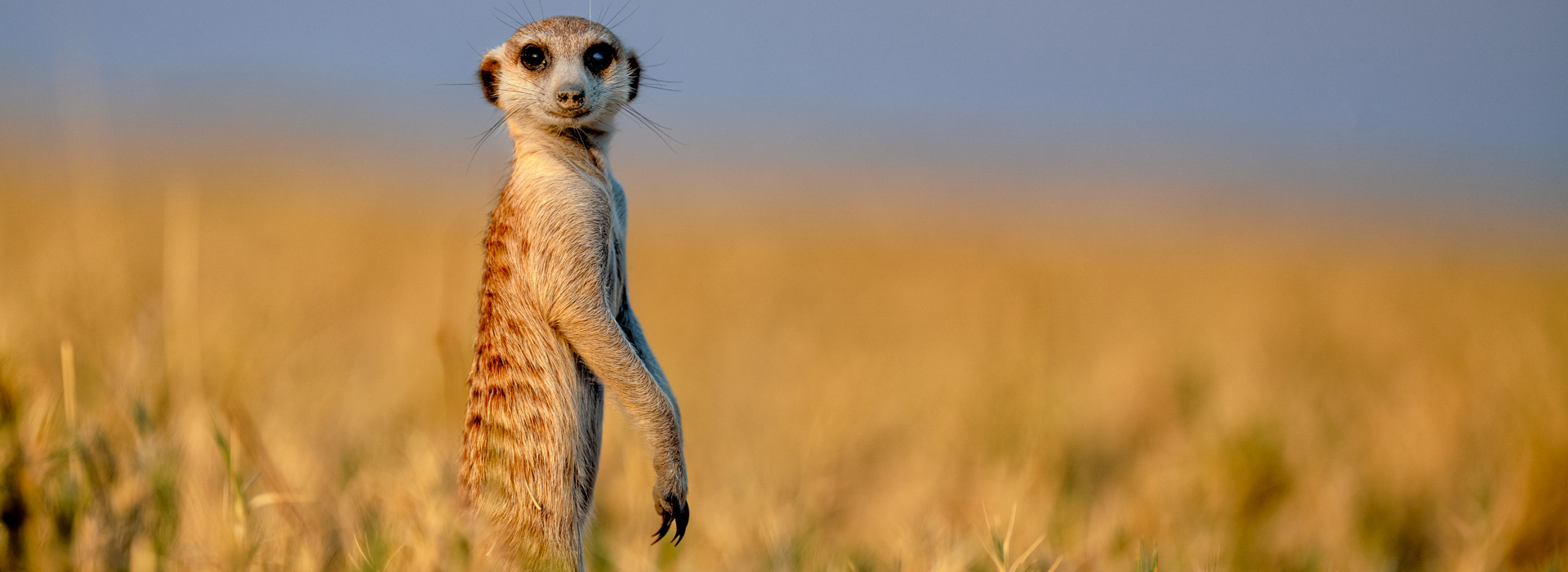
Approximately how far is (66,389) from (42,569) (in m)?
0.52

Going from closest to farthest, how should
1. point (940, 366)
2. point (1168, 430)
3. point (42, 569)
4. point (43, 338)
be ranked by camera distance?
point (42, 569)
point (43, 338)
point (1168, 430)
point (940, 366)

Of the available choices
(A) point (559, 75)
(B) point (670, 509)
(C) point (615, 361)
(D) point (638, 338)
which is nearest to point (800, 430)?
(D) point (638, 338)

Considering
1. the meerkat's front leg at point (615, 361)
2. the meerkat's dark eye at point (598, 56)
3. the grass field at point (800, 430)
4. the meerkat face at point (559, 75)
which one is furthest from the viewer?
the grass field at point (800, 430)

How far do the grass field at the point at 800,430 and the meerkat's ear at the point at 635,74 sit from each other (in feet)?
2.49

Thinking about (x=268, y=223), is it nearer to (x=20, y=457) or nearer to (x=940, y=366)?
(x=940, y=366)


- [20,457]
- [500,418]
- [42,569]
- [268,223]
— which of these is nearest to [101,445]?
[20,457]

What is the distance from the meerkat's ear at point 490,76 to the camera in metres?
2.40

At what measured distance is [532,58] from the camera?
2287mm

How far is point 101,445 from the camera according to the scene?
257 cm

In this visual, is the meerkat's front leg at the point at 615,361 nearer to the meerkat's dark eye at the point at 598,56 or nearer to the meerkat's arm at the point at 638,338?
the meerkat's arm at the point at 638,338

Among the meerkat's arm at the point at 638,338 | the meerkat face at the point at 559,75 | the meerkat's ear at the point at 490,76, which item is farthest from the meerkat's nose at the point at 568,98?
the meerkat's arm at the point at 638,338

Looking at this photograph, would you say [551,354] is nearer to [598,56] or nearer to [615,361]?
[615,361]

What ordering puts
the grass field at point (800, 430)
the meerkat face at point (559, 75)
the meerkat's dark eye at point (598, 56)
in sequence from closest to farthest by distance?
1. the meerkat face at point (559, 75)
2. the meerkat's dark eye at point (598, 56)
3. the grass field at point (800, 430)

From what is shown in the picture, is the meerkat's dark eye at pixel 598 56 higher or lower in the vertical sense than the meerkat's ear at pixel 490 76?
higher
